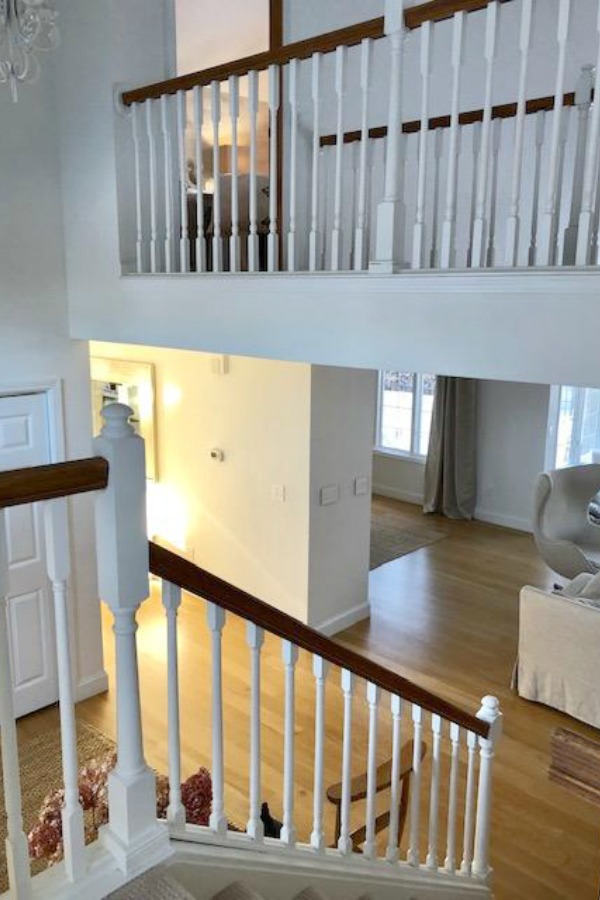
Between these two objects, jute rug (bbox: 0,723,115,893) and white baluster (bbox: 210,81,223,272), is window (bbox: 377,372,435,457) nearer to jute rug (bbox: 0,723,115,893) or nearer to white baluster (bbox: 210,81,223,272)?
jute rug (bbox: 0,723,115,893)

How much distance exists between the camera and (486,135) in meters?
2.18

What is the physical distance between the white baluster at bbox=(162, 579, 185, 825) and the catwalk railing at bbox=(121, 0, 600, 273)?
148cm

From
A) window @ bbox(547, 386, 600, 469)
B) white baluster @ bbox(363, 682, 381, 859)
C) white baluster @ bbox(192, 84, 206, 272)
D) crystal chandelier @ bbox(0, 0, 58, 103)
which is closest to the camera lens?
white baluster @ bbox(363, 682, 381, 859)

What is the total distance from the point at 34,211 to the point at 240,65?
5.77 feet

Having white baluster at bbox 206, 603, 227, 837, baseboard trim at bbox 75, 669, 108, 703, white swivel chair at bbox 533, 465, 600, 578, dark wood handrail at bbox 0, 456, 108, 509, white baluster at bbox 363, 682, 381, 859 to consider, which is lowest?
baseboard trim at bbox 75, 669, 108, 703

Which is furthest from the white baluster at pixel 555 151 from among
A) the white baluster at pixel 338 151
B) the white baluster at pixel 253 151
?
the white baluster at pixel 253 151

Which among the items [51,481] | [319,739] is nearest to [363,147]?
[51,481]

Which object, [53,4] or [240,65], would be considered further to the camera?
[53,4]

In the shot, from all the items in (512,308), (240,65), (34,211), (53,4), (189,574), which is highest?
(53,4)

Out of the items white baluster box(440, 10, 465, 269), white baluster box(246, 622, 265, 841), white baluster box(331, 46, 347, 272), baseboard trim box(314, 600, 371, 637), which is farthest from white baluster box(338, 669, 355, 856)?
baseboard trim box(314, 600, 371, 637)

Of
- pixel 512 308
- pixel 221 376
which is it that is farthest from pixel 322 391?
pixel 512 308

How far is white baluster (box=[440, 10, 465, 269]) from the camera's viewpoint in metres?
2.16

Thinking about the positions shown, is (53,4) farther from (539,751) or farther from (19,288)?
(539,751)

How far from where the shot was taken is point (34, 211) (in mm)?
4016
